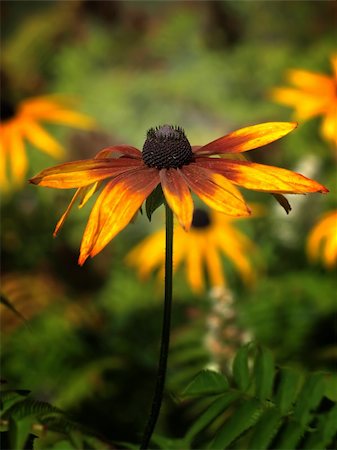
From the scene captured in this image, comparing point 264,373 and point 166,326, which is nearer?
point 166,326

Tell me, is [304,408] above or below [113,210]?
below

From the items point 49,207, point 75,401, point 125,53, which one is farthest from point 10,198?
point 125,53

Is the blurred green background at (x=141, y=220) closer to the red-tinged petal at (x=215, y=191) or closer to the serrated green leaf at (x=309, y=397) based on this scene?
the serrated green leaf at (x=309, y=397)

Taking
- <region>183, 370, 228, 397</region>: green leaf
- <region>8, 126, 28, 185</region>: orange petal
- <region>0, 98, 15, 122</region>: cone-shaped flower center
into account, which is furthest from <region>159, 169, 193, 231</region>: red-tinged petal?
<region>0, 98, 15, 122</region>: cone-shaped flower center

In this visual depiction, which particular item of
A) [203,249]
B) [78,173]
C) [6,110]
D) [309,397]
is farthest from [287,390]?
[6,110]

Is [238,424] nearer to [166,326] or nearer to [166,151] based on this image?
[166,326]

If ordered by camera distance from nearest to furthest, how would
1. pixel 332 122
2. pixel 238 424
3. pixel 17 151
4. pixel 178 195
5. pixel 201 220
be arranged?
pixel 178 195
pixel 238 424
pixel 332 122
pixel 17 151
pixel 201 220

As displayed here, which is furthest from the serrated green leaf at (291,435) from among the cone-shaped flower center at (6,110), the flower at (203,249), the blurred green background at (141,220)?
the cone-shaped flower center at (6,110)
